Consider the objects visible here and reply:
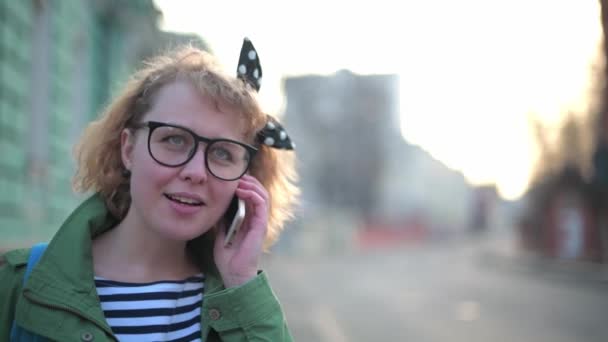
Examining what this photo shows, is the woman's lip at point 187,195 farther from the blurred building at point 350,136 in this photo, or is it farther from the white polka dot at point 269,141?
the blurred building at point 350,136

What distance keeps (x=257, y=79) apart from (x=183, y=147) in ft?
1.36

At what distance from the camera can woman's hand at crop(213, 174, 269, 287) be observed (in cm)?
197

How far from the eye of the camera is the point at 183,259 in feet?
6.71

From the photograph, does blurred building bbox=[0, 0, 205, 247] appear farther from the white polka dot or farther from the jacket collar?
the jacket collar

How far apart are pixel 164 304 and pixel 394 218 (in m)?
63.5

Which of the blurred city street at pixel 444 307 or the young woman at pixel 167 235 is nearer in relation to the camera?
the young woman at pixel 167 235

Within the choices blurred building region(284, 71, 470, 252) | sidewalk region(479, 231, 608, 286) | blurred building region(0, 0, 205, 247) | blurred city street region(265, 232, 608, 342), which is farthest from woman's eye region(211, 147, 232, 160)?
blurred building region(284, 71, 470, 252)

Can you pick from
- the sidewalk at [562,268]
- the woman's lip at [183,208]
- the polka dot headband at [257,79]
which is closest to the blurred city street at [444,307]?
the sidewalk at [562,268]

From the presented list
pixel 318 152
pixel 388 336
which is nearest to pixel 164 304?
pixel 388 336

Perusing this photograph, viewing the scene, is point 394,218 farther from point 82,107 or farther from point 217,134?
point 217,134

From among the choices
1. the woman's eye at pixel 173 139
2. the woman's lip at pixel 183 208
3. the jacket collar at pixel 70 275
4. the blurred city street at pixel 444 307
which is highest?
the woman's eye at pixel 173 139

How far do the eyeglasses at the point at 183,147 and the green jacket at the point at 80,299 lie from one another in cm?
31

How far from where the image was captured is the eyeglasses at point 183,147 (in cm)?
186

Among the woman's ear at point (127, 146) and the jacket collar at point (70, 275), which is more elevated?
the woman's ear at point (127, 146)
